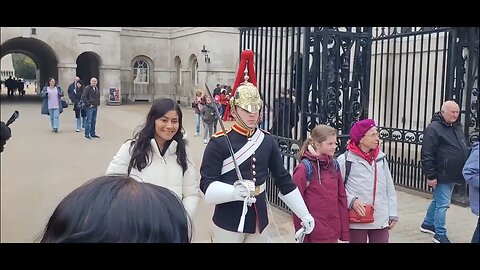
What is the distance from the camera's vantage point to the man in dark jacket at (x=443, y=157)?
5980 mm

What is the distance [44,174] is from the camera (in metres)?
9.07

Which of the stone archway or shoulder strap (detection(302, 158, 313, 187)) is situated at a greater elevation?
the stone archway

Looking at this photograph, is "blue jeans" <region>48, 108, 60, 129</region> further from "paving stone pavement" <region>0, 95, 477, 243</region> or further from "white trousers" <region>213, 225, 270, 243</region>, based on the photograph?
"white trousers" <region>213, 225, 270, 243</region>

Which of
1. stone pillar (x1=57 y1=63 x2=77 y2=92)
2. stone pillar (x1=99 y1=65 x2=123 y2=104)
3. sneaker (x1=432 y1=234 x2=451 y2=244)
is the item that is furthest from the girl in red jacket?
stone pillar (x1=99 y1=65 x2=123 y2=104)

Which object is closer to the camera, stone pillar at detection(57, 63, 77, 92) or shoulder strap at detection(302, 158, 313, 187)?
shoulder strap at detection(302, 158, 313, 187)

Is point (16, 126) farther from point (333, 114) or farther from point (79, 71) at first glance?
point (79, 71)

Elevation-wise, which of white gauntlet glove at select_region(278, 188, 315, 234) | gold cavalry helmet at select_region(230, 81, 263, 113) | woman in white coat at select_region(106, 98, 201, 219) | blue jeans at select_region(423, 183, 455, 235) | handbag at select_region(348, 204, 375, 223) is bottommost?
blue jeans at select_region(423, 183, 455, 235)

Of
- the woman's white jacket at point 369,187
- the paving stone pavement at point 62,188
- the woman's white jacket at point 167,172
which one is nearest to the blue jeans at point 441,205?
the paving stone pavement at point 62,188

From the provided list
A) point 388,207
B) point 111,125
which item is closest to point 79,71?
point 111,125

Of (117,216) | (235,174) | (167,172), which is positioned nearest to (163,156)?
(167,172)

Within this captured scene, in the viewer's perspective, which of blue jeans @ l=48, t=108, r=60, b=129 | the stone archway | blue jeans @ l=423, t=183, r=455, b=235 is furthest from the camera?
the stone archway

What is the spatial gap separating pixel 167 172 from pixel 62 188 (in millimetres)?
4761

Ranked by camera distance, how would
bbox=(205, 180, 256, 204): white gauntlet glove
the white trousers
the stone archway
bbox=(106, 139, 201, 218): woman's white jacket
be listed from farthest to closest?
the stone archway → the white trousers → bbox=(106, 139, 201, 218): woman's white jacket → bbox=(205, 180, 256, 204): white gauntlet glove

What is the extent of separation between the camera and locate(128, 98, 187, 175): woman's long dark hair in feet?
12.4
